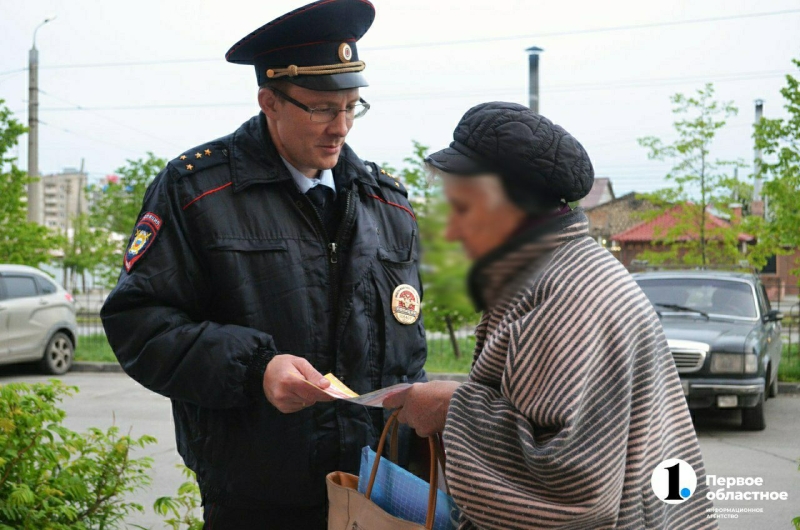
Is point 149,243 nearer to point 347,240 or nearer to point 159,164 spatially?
point 347,240

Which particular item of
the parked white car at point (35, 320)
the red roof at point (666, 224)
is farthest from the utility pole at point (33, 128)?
the red roof at point (666, 224)

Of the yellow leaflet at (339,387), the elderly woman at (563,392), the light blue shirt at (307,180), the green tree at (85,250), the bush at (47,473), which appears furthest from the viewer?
the green tree at (85,250)

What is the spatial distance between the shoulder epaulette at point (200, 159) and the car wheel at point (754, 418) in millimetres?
7721

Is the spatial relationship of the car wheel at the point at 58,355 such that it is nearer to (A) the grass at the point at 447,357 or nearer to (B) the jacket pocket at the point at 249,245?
(A) the grass at the point at 447,357

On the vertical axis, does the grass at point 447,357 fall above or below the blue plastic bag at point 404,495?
below

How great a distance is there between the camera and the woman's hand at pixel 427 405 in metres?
1.59

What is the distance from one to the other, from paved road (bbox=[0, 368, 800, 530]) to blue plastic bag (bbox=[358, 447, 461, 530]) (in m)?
3.13

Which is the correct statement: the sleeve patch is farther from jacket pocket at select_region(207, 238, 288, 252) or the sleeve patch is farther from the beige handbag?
the beige handbag

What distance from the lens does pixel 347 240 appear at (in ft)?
7.47

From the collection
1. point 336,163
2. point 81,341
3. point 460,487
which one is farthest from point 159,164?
point 460,487

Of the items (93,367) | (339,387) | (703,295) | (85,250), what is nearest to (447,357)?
(703,295)

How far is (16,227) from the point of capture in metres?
13.3

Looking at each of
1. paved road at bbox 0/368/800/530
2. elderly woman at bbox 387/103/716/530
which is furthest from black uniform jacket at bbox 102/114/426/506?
paved road at bbox 0/368/800/530

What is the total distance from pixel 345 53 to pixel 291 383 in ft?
2.87
